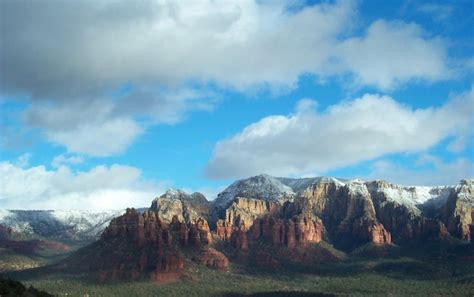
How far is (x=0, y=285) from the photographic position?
123m

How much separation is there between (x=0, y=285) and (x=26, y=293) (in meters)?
4.73

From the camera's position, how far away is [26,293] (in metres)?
123
